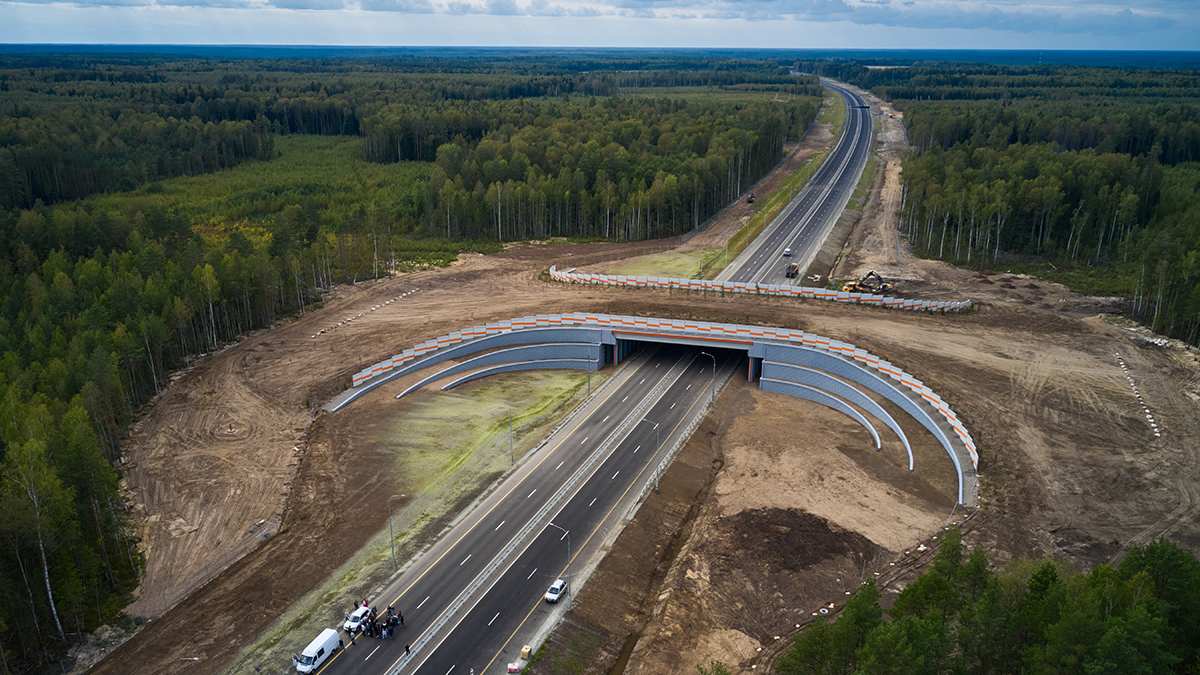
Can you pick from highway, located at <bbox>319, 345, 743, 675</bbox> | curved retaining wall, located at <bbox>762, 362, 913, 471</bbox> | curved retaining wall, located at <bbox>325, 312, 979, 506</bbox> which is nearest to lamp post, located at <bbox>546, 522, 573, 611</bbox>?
highway, located at <bbox>319, 345, 743, 675</bbox>

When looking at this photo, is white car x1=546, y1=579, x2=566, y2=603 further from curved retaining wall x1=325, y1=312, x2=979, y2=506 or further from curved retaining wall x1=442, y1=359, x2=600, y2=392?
curved retaining wall x1=442, y1=359, x2=600, y2=392

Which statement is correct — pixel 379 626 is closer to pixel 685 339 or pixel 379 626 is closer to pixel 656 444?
pixel 656 444

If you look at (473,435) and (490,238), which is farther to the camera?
(490,238)

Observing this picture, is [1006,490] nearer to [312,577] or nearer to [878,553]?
[878,553]

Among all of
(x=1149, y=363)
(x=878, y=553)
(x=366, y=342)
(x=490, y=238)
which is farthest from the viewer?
(x=490, y=238)

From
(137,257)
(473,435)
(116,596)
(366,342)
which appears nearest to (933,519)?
(473,435)

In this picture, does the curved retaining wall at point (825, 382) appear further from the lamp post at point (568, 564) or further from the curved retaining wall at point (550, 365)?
the lamp post at point (568, 564)
